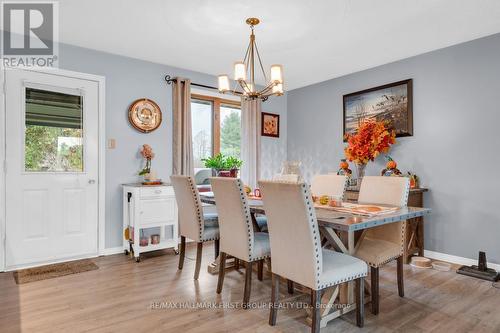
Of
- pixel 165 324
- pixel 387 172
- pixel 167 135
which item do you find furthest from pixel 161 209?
pixel 387 172

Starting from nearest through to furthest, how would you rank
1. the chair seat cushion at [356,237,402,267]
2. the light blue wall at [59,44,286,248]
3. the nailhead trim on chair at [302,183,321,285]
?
the nailhead trim on chair at [302,183,321,285] → the chair seat cushion at [356,237,402,267] → the light blue wall at [59,44,286,248]

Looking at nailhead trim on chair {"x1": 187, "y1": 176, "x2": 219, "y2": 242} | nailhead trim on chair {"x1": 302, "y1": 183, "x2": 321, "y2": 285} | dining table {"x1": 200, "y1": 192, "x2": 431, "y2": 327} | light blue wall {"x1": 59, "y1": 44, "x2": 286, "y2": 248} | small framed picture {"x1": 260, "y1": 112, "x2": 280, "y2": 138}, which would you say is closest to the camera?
nailhead trim on chair {"x1": 302, "y1": 183, "x2": 321, "y2": 285}

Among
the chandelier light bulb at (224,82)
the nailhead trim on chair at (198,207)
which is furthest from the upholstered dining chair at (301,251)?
the chandelier light bulb at (224,82)

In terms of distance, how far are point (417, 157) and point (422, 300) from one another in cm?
189

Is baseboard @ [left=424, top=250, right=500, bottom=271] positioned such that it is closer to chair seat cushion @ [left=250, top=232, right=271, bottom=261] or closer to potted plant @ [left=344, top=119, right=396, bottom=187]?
potted plant @ [left=344, top=119, right=396, bottom=187]

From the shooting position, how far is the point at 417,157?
390 cm

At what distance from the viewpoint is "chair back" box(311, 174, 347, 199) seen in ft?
10.4

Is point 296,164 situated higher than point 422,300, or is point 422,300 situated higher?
point 296,164

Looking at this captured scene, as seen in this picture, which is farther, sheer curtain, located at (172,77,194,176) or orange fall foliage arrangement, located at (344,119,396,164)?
sheer curtain, located at (172,77,194,176)

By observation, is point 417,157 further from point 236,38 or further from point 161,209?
point 161,209

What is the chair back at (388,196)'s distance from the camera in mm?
2545

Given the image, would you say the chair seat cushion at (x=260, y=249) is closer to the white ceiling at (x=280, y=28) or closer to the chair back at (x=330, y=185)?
the chair back at (x=330, y=185)

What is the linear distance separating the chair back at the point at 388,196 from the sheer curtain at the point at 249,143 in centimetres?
231

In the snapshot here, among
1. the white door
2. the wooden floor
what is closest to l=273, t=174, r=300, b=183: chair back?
the wooden floor
